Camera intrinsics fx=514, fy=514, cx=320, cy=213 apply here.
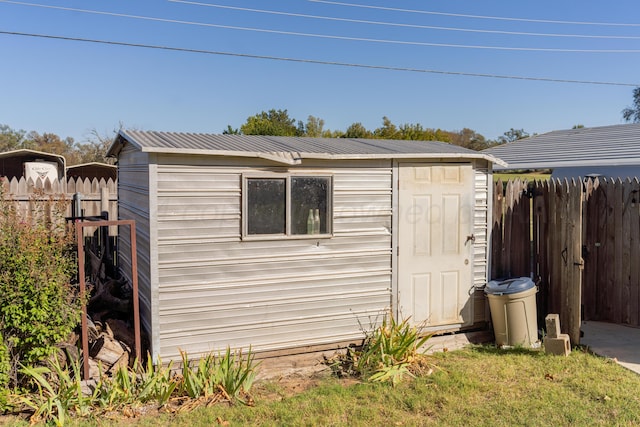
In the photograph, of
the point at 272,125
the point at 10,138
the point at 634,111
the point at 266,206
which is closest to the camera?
the point at 266,206

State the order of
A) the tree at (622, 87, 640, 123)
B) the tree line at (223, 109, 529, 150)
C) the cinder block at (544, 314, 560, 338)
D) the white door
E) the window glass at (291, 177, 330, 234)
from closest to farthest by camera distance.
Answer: the window glass at (291, 177, 330, 234), the cinder block at (544, 314, 560, 338), the white door, the tree line at (223, 109, 529, 150), the tree at (622, 87, 640, 123)

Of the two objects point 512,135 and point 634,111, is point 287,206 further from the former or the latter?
point 634,111

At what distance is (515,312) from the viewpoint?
21.4 feet

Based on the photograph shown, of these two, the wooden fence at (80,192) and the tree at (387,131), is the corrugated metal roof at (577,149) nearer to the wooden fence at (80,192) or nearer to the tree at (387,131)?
the wooden fence at (80,192)

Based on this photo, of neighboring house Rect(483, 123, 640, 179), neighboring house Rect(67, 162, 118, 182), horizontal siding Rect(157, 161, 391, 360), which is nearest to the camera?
horizontal siding Rect(157, 161, 391, 360)

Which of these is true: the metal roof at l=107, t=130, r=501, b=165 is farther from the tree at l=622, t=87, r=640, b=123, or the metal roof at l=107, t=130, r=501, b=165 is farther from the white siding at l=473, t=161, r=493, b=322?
the tree at l=622, t=87, r=640, b=123

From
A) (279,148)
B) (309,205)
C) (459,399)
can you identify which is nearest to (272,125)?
(279,148)

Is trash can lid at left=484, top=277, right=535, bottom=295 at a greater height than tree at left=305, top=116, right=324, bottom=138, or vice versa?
tree at left=305, top=116, right=324, bottom=138

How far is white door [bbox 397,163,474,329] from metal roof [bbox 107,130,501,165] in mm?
291

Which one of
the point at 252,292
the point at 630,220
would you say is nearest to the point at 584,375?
the point at 630,220

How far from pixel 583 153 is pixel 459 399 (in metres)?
9.42

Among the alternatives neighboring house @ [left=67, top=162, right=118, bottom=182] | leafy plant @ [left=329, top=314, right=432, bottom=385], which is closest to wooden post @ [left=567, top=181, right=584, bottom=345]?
leafy plant @ [left=329, top=314, right=432, bottom=385]

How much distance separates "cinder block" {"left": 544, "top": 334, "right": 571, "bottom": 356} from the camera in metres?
6.16

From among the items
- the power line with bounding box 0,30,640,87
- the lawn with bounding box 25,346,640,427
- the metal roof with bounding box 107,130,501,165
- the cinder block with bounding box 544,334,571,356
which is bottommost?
the lawn with bounding box 25,346,640,427
